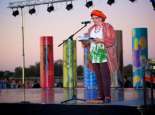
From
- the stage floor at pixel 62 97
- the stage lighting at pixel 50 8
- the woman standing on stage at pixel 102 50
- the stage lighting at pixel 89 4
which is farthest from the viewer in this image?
the stage lighting at pixel 50 8

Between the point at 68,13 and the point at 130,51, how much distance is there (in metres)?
2.20

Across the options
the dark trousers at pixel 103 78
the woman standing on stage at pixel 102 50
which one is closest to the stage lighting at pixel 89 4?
the woman standing on stage at pixel 102 50

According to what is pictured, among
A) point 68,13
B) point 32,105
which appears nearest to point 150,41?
point 68,13

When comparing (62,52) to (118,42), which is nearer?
(118,42)

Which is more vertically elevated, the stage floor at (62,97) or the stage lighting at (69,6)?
the stage lighting at (69,6)

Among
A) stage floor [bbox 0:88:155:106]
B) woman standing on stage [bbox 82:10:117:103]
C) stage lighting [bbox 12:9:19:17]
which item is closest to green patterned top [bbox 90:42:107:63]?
woman standing on stage [bbox 82:10:117:103]

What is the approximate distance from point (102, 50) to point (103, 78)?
0.42 m

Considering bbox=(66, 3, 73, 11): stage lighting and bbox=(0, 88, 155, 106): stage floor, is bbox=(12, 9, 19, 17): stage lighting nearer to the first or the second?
bbox=(66, 3, 73, 11): stage lighting

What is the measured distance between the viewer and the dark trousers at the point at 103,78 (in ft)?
19.5

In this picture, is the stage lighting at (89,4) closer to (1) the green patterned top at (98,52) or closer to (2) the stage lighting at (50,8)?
(2) the stage lighting at (50,8)

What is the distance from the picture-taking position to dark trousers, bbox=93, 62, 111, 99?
5.94 meters

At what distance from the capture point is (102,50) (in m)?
5.89

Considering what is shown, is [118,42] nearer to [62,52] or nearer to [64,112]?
[62,52]

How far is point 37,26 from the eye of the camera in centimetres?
1235
